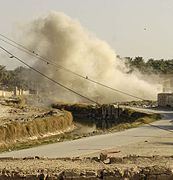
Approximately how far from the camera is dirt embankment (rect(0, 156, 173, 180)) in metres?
13.2

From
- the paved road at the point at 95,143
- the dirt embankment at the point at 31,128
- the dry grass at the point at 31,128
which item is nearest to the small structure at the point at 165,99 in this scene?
the dirt embankment at the point at 31,128

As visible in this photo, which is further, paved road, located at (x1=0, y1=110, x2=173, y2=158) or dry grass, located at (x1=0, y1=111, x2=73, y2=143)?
dry grass, located at (x1=0, y1=111, x2=73, y2=143)

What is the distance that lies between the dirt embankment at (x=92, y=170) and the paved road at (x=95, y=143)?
912cm

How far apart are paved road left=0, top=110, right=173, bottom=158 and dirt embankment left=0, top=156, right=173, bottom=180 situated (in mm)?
9121

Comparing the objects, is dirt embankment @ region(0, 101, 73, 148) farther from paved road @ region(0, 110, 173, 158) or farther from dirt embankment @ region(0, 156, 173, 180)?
dirt embankment @ region(0, 156, 173, 180)

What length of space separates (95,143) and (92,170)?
15879 millimetres

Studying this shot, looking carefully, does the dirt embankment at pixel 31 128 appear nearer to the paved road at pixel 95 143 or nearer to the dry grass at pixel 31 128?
the dry grass at pixel 31 128

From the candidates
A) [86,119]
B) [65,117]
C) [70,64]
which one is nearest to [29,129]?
[65,117]

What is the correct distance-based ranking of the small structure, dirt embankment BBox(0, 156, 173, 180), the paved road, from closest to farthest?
dirt embankment BBox(0, 156, 173, 180)
the paved road
the small structure

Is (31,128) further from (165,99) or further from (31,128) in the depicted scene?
(165,99)

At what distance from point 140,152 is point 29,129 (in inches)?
619

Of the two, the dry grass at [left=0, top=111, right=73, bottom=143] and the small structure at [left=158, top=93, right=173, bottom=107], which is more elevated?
the small structure at [left=158, top=93, right=173, bottom=107]

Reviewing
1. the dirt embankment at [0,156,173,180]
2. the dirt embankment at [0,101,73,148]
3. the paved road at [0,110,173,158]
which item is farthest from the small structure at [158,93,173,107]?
the dirt embankment at [0,156,173,180]

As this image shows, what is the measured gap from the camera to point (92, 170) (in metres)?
13.5
